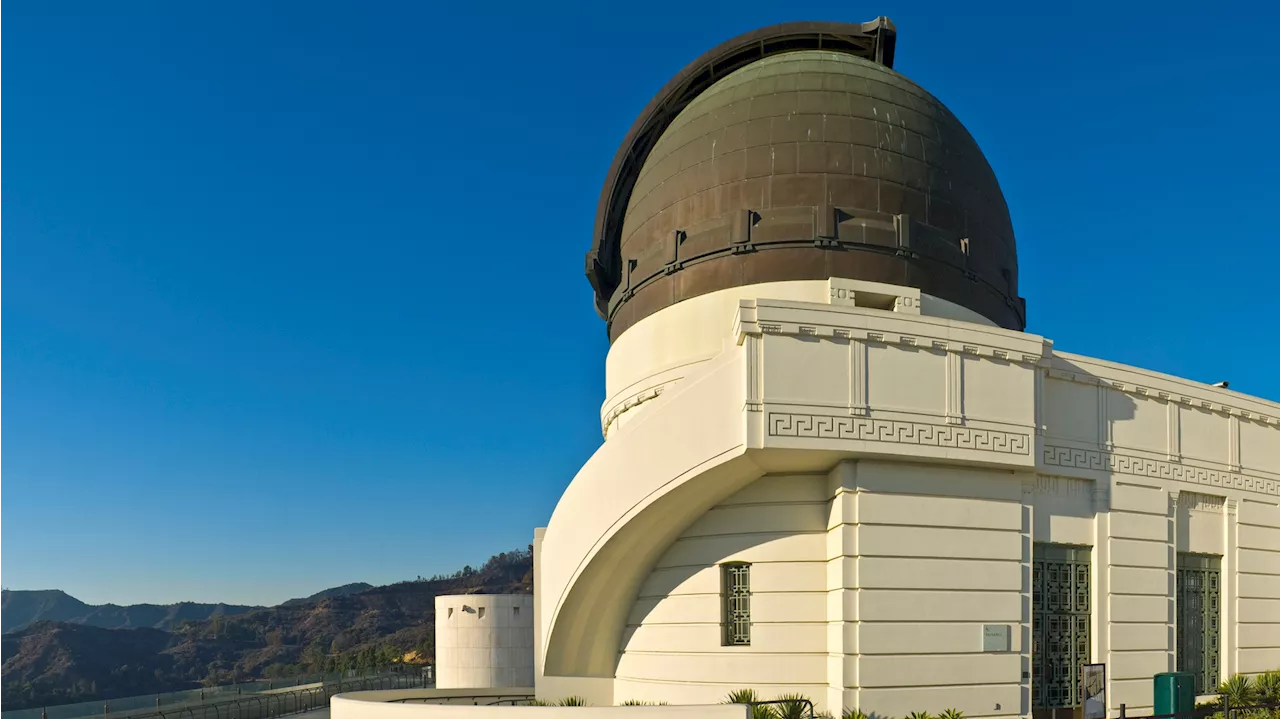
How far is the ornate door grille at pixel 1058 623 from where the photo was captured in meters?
16.4

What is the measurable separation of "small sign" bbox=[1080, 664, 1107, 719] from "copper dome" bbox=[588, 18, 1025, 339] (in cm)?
737

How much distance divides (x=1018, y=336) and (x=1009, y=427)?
147cm

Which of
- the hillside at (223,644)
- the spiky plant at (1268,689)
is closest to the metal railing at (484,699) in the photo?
the spiky plant at (1268,689)

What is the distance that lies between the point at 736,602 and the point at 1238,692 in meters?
9.37

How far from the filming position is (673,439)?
15.8 meters

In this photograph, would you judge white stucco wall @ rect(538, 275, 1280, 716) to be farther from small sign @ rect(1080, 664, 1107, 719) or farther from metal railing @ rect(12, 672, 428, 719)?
metal railing @ rect(12, 672, 428, 719)

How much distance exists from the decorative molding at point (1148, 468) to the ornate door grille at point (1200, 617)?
148 cm

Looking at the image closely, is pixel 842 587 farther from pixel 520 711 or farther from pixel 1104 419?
pixel 1104 419

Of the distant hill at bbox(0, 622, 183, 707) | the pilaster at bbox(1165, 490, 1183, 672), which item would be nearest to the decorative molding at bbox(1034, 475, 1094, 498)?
the pilaster at bbox(1165, 490, 1183, 672)

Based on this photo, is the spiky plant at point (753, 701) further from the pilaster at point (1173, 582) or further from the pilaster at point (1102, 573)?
the pilaster at point (1173, 582)

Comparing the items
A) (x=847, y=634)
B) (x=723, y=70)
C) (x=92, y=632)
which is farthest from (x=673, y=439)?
(x=92, y=632)

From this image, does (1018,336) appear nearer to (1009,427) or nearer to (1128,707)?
(1009,427)

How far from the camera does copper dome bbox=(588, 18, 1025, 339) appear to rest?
18.8m

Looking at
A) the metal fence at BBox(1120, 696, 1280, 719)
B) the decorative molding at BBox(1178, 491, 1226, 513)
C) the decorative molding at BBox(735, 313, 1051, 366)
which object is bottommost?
the metal fence at BBox(1120, 696, 1280, 719)
